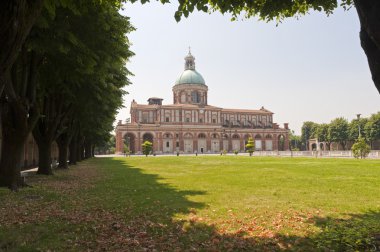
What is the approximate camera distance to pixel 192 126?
10012 centimetres

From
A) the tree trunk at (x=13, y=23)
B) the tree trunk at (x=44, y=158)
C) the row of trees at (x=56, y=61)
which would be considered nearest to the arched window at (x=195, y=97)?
the tree trunk at (x=44, y=158)

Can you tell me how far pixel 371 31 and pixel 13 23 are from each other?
4888 millimetres

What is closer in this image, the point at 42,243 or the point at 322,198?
the point at 42,243

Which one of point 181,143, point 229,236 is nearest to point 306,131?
point 181,143

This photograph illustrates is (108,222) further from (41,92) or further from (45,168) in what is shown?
(45,168)

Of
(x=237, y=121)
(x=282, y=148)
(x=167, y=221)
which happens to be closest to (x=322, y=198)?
(x=167, y=221)

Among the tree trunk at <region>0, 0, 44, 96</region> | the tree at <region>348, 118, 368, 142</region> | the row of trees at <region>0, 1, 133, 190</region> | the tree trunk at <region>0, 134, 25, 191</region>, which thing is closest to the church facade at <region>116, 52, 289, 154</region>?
the tree at <region>348, 118, 368, 142</region>

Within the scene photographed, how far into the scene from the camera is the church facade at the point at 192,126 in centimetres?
9594

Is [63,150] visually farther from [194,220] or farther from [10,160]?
[194,220]

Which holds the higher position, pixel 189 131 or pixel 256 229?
pixel 189 131

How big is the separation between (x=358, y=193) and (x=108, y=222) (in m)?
8.32

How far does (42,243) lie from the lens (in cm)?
593

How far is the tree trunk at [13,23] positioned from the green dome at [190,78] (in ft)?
329

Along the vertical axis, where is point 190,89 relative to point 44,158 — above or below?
above
